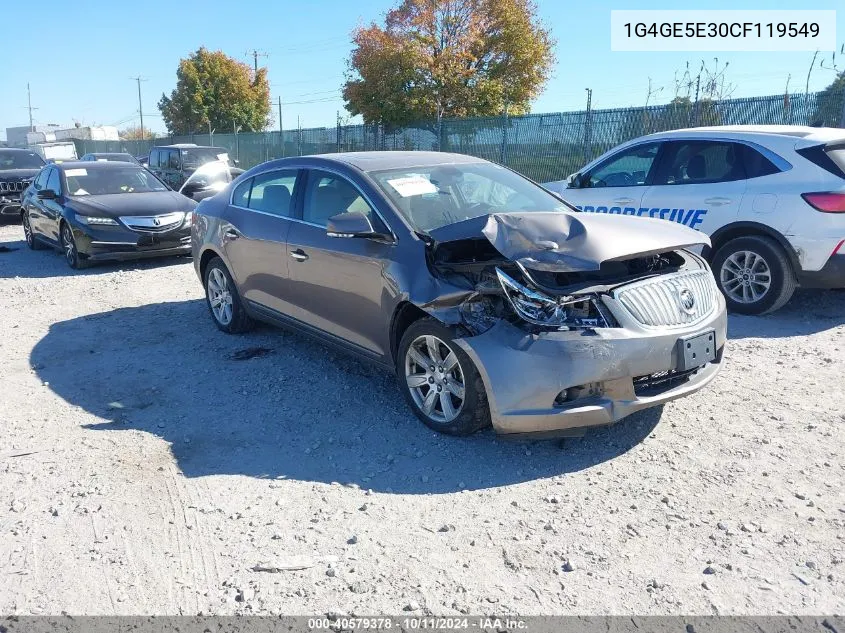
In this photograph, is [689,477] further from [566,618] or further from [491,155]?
[491,155]

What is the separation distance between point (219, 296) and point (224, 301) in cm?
13

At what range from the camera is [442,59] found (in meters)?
25.4

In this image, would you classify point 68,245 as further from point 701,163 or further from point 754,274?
point 754,274

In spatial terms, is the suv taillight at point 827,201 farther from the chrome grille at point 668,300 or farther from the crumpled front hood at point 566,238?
the chrome grille at point 668,300

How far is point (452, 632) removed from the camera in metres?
2.62

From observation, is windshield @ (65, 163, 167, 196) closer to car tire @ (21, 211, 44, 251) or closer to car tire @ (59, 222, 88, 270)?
car tire @ (59, 222, 88, 270)

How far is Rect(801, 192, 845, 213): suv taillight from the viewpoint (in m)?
5.98

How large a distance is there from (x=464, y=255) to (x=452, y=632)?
227 cm

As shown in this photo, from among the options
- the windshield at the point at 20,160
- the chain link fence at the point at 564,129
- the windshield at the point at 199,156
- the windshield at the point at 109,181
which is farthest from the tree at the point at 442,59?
the windshield at the point at 109,181

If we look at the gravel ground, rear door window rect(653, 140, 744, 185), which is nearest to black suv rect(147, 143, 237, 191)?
the gravel ground

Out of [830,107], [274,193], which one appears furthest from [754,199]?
[830,107]

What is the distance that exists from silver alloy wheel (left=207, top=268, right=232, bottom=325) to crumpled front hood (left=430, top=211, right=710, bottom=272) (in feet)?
9.46

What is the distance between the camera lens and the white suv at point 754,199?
20.0ft

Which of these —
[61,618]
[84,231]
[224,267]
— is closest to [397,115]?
[84,231]
